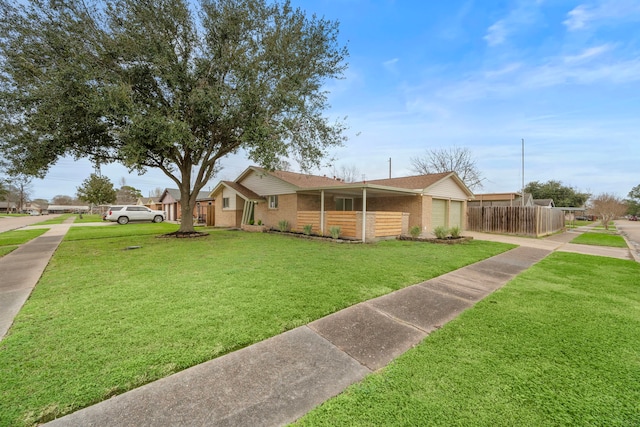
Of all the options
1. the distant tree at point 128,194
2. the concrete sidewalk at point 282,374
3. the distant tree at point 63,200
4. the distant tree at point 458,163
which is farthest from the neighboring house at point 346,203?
the distant tree at point 63,200

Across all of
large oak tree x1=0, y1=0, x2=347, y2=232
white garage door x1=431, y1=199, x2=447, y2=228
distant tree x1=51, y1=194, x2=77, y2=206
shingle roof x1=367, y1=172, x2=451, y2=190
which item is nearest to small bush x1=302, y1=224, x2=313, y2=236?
large oak tree x1=0, y1=0, x2=347, y2=232

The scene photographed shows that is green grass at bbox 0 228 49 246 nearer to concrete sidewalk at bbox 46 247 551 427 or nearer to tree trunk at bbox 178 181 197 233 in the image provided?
tree trunk at bbox 178 181 197 233

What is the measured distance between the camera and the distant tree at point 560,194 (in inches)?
1889

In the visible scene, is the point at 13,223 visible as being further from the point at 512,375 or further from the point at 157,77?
the point at 512,375

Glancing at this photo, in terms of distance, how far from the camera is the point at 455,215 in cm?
1717

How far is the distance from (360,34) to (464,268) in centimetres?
1060

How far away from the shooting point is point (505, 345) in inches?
114

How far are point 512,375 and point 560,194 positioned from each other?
6312cm

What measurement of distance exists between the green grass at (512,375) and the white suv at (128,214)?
2837 centimetres

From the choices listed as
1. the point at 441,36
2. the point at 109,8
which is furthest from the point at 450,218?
the point at 109,8

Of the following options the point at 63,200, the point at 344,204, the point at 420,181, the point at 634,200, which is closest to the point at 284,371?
the point at 420,181

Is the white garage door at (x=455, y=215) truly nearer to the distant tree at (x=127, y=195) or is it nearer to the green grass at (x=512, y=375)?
the green grass at (x=512, y=375)

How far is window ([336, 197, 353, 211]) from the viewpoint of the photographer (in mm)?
17094

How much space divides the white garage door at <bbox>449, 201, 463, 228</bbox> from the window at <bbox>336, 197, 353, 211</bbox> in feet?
20.9
